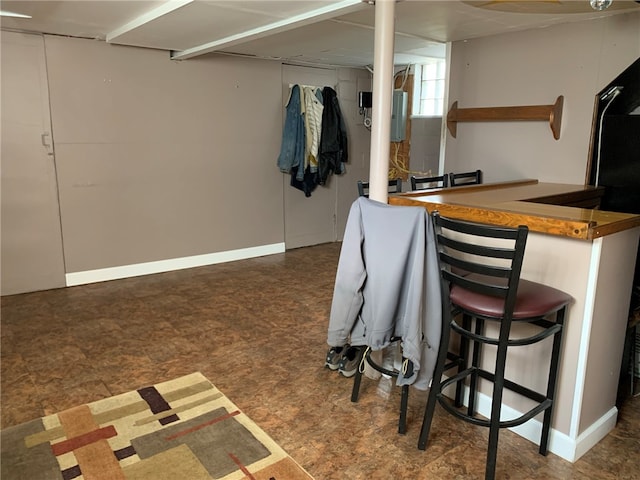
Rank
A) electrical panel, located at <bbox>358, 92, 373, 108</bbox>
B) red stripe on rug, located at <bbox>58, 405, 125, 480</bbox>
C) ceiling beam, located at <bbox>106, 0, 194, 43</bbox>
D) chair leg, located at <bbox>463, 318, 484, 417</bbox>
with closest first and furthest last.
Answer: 1. red stripe on rug, located at <bbox>58, 405, 125, 480</bbox>
2. chair leg, located at <bbox>463, 318, 484, 417</bbox>
3. ceiling beam, located at <bbox>106, 0, 194, 43</bbox>
4. electrical panel, located at <bbox>358, 92, 373, 108</bbox>

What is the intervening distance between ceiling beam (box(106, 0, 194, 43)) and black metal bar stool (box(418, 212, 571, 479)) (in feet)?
7.02

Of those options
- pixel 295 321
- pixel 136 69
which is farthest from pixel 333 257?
pixel 136 69

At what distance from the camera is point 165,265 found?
4.90m

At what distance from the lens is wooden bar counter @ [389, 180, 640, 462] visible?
6.52 feet

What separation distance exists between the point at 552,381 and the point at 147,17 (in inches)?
130

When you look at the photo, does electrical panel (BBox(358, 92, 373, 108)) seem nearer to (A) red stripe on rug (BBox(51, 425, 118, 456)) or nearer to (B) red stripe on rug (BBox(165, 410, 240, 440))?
(B) red stripe on rug (BBox(165, 410, 240, 440))

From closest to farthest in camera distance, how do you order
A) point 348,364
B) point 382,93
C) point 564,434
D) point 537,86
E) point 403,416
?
point 564,434
point 403,416
point 382,93
point 348,364
point 537,86

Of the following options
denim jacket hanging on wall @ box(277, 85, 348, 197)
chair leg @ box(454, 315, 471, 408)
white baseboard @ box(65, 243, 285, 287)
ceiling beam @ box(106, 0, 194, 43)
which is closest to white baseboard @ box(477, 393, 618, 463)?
chair leg @ box(454, 315, 471, 408)

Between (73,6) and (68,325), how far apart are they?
7.10ft

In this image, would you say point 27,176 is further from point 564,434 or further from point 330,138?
point 564,434

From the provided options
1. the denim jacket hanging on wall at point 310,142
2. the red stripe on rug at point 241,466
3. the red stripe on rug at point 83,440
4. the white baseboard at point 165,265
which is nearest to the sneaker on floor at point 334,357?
the red stripe on rug at point 241,466

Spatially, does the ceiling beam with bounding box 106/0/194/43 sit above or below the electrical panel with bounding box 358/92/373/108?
above

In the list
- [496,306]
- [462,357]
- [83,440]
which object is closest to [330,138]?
[462,357]

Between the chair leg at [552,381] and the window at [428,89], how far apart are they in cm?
422
